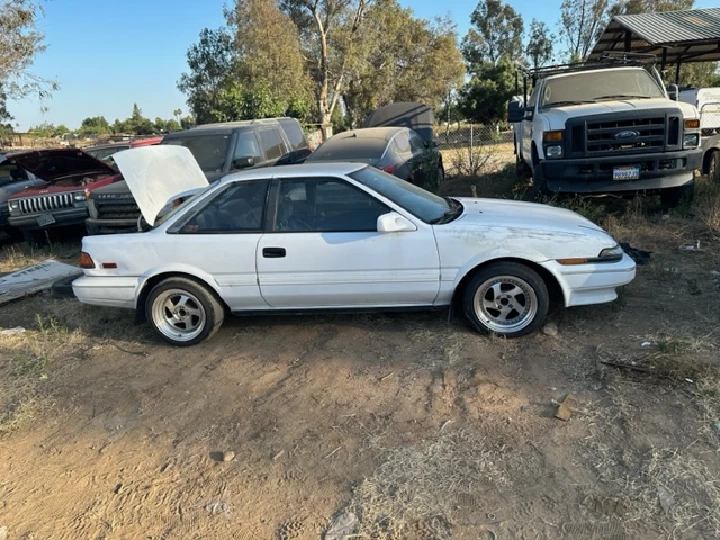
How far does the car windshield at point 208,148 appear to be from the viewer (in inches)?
351

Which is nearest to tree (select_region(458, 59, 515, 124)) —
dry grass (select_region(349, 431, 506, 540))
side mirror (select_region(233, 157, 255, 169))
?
side mirror (select_region(233, 157, 255, 169))

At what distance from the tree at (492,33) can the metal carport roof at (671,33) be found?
1612 inches

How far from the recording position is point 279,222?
482cm

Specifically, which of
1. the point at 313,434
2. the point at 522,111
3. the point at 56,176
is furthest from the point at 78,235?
the point at 313,434

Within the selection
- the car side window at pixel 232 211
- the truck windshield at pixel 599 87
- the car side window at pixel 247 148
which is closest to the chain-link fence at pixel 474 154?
the truck windshield at pixel 599 87

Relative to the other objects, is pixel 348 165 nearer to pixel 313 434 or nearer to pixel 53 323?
pixel 313 434

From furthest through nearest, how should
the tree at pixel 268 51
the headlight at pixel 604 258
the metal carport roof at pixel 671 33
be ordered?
the tree at pixel 268 51 → the metal carport roof at pixel 671 33 → the headlight at pixel 604 258

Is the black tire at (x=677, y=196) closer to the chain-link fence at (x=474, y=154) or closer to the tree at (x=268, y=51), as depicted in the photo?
the chain-link fence at (x=474, y=154)

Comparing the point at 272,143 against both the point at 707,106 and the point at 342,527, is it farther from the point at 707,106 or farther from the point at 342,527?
the point at 707,106

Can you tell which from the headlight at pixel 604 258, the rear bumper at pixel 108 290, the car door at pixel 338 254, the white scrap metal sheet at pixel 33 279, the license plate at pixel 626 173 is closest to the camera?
the headlight at pixel 604 258

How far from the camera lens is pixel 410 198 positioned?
5.05m

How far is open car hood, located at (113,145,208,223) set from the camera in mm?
5305

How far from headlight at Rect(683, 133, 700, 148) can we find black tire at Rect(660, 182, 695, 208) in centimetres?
56

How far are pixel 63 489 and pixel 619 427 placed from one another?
10.7ft
